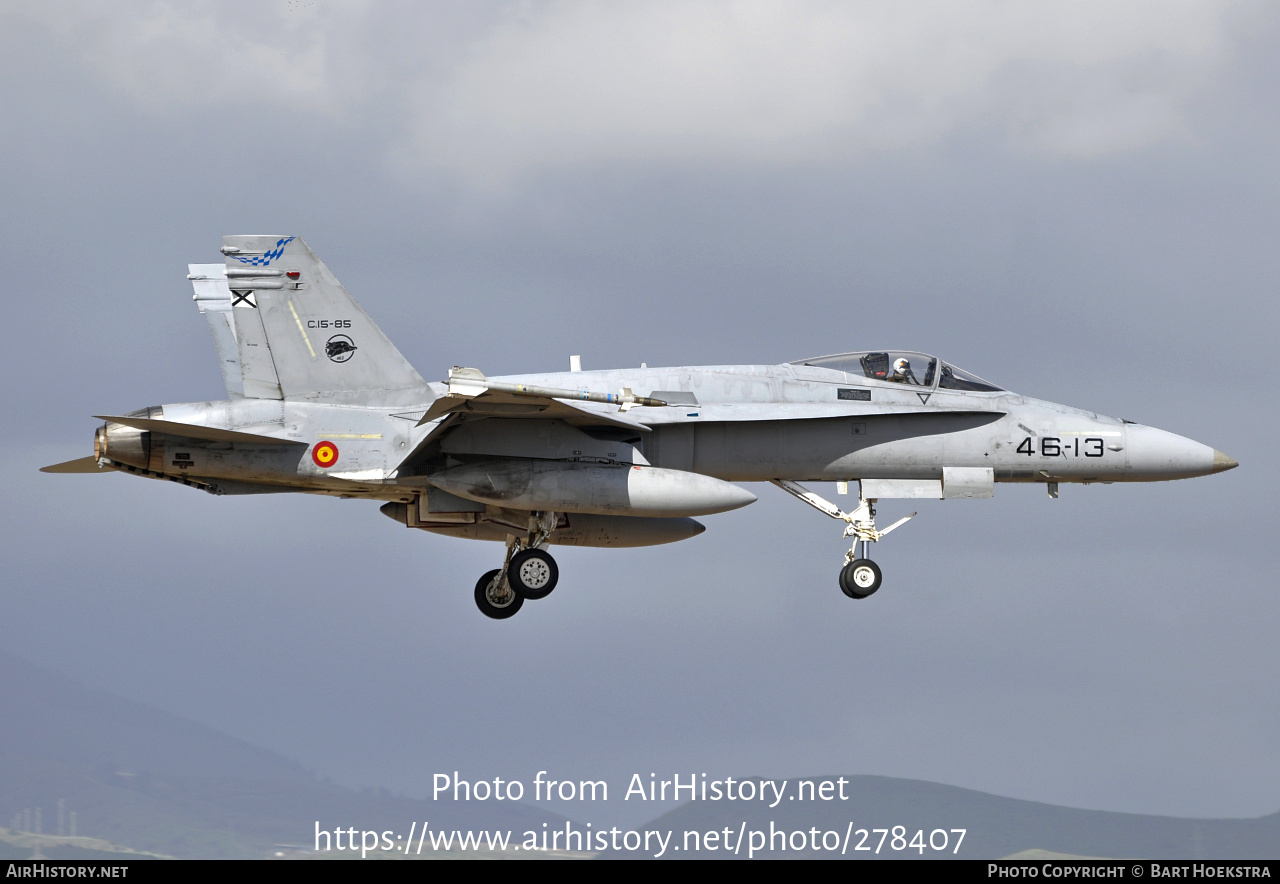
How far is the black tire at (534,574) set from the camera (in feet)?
73.9

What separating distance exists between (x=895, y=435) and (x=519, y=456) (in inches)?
217

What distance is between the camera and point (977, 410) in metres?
22.7

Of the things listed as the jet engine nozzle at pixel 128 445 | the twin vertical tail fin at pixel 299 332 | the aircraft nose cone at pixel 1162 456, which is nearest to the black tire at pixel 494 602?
the twin vertical tail fin at pixel 299 332

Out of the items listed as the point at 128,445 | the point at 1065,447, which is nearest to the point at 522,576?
the point at 128,445

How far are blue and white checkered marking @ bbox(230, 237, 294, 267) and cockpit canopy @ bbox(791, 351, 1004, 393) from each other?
753 centimetres

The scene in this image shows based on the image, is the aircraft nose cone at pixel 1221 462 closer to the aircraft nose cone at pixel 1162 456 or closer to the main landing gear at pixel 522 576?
the aircraft nose cone at pixel 1162 456

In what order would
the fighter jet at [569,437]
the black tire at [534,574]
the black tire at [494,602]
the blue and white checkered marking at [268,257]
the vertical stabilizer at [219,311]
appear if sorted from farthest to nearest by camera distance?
the vertical stabilizer at [219,311] < the black tire at [494,602] < the black tire at [534,574] < the blue and white checkered marking at [268,257] < the fighter jet at [569,437]

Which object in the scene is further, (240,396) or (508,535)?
(508,535)

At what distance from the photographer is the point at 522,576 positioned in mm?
A: 22531

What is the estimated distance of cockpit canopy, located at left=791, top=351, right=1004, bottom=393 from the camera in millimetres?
22781

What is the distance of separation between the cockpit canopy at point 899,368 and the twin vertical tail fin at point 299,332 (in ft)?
19.8
